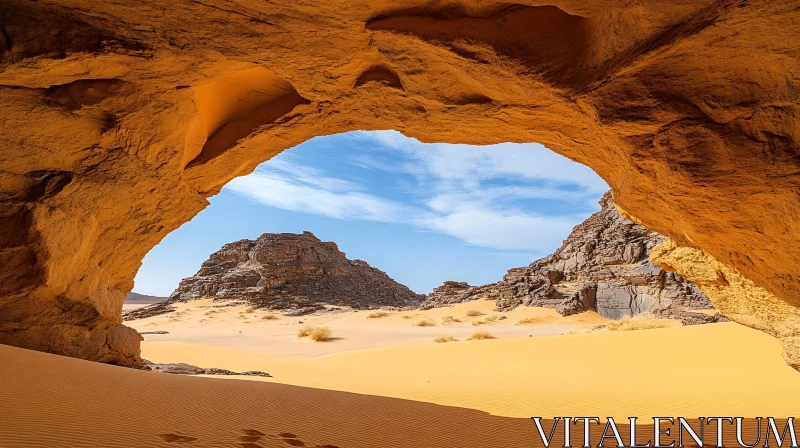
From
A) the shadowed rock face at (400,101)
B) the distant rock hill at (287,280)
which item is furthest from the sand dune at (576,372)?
the distant rock hill at (287,280)

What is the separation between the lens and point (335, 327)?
30.8 metres

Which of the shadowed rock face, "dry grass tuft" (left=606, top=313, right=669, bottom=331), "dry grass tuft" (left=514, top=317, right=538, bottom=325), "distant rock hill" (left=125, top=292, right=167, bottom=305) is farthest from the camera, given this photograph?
"distant rock hill" (left=125, top=292, right=167, bottom=305)

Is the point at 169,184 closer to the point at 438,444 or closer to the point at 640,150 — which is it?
the point at 438,444

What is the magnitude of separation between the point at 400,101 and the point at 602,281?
106 feet

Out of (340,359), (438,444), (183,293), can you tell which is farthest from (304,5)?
(183,293)

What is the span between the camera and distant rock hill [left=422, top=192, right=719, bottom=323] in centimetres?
2919

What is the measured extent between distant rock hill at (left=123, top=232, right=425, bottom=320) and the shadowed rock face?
36.1 m

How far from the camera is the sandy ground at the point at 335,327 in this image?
2258 cm

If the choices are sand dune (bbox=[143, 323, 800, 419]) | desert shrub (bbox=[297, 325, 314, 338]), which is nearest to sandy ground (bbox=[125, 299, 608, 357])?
desert shrub (bbox=[297, 325, 314, 338])

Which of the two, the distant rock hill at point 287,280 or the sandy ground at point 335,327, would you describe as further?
the distant rock hill at point 287,280

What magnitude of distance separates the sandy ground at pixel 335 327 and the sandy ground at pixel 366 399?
37.3 feet

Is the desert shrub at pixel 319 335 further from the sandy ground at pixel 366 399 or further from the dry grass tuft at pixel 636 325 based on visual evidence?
the dry grass tuft at pixel 636 325

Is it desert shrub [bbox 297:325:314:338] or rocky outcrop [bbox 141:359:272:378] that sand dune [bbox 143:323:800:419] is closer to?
rocky outcrop [bbox 141:359:272:378]

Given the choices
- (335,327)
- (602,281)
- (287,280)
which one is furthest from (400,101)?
(287,280)
